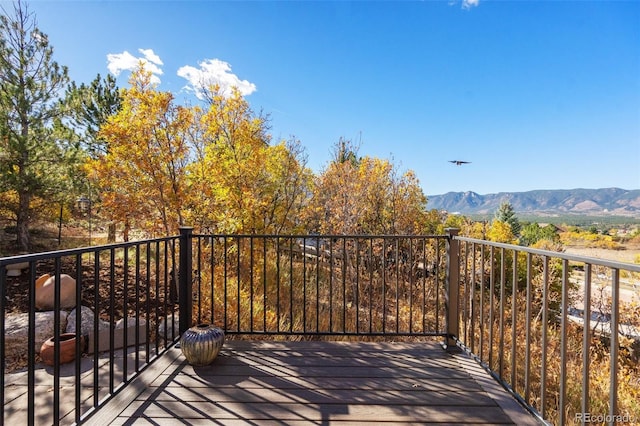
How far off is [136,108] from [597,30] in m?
13.3

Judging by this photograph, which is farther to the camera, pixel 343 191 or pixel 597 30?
pixel 597 30

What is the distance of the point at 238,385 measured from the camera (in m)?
1.91

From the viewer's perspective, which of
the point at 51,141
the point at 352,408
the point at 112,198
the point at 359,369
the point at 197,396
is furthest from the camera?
the point at 51,141

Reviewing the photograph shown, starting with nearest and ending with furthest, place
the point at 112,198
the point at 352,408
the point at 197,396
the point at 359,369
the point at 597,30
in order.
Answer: the point at 352,408, the point at 197,396, the point at 359,369, the point at 112,198, the point at 597,30

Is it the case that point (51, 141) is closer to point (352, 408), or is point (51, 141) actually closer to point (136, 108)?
point (136, 108)

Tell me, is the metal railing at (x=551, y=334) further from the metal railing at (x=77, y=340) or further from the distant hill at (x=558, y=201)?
the distant hill at (x=558, y=201)

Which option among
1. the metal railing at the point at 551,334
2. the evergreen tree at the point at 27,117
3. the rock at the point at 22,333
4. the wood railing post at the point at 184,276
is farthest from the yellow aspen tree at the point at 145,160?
the metal railing at the point at 551,334

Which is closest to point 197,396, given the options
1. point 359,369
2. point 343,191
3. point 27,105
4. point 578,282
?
point 359,369

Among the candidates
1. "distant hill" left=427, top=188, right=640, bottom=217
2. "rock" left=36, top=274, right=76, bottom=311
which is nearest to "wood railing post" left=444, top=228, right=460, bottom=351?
"rock" left=36, top=274, right=76, bottom=311

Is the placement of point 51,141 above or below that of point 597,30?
below

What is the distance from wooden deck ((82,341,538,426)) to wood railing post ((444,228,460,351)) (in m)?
0.15

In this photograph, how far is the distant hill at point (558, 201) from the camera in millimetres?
104000

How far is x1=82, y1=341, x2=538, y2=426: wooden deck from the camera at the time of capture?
5.26ft

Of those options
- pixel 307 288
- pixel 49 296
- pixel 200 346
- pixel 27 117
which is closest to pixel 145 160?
pixel 49 296
